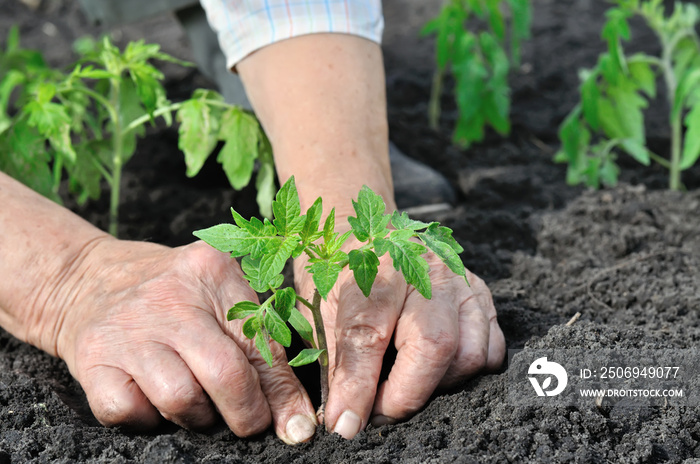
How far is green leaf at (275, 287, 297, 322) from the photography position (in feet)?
4.44

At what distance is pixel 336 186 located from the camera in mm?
1768

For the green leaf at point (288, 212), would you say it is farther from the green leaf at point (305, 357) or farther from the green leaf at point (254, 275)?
the green leaf at point (305, 357)

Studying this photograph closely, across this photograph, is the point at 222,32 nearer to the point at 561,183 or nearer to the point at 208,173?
the point at 208,173

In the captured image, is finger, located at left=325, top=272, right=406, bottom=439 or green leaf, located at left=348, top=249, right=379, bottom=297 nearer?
green leaf, located at left=348, top=249, right=379, bottom=297

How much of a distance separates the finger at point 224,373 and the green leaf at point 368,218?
0.37m

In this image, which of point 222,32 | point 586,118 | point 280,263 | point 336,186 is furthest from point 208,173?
point 280,263

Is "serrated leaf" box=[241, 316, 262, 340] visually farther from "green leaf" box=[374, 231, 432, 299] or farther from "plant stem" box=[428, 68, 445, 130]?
"plant stem" box=[428, 68, 445, 130]

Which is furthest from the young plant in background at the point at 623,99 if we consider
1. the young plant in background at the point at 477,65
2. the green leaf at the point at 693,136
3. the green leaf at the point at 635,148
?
the young plant in background at the point at 477,65

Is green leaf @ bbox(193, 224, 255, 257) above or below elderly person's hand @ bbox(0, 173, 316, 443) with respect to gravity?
above

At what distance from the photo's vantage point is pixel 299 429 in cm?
148

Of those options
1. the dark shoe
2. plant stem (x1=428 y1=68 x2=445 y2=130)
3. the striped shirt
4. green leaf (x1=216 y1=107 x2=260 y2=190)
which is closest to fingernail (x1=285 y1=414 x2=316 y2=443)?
green leaf (x1=216 y1=107 x2=260 y2=190)

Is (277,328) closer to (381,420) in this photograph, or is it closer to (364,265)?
(364,265)

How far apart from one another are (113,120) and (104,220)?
537 millimetres

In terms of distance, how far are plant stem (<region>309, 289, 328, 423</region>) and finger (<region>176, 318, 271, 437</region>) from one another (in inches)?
5.1
